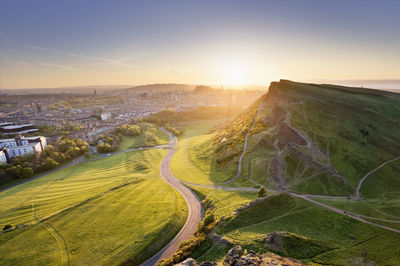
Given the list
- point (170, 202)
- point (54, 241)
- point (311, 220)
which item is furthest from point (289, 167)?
point (54, 241)

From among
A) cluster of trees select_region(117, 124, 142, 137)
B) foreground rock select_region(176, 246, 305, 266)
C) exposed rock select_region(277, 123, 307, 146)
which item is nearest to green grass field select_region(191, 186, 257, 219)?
foreground rock select_region(176, 246, 305, 266)

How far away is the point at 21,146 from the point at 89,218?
2794 inches

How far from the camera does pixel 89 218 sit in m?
47.2

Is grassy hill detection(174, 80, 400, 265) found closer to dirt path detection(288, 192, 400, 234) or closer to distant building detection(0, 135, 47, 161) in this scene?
dirt path detection(288, 192, 400, 234)

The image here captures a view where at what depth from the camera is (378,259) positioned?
25.8 m

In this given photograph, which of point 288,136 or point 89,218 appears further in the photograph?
point 288,136

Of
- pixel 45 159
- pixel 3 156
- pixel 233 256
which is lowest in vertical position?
pixel 45 159

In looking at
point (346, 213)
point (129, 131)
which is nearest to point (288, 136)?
point (346, 213)

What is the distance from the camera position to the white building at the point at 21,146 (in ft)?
293

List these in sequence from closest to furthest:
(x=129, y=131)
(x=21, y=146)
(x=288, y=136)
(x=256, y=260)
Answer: (x=256, y=260) < (x=288, y=136) < (x=21, y=146) < (x=129, y=131)

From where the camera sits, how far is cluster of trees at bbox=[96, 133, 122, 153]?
9919cm

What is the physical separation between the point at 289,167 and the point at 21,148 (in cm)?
11331

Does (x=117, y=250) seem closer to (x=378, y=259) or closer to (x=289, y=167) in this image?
(x=378, y=259)

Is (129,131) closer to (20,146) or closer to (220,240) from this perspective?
(20,146)
